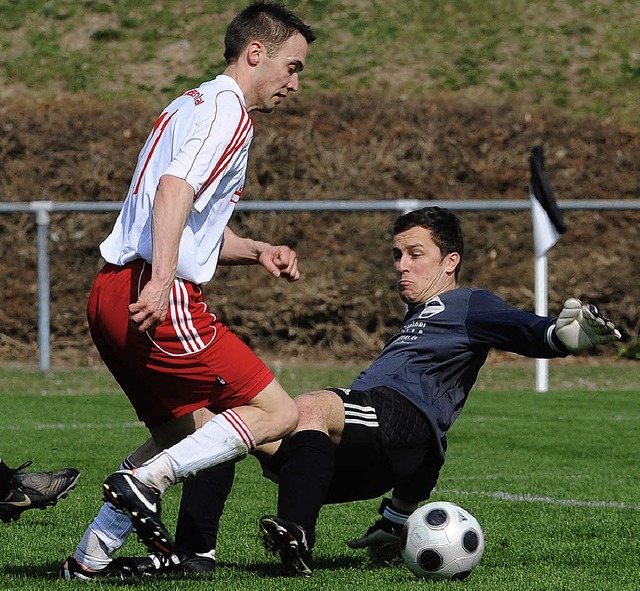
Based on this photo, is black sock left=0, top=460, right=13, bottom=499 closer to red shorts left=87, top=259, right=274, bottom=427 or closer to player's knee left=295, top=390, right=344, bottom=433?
red shorts left=87, top=259, right=274, bottom=427

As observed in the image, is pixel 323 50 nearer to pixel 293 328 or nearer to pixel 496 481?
pixel 293 328

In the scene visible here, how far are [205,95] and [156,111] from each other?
1404 centimetres

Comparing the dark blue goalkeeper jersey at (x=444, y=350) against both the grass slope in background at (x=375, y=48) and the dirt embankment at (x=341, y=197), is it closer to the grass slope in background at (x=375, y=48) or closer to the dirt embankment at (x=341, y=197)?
the dirt embankment at (x=341, y=197)

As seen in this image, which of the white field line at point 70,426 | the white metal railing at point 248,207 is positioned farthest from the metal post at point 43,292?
the white field line at point 70,426

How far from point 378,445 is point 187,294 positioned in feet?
3.04

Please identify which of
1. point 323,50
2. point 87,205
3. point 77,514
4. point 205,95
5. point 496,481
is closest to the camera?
point 205,95

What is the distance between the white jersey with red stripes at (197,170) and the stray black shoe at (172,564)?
3.49 ft

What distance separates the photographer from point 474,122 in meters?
17.3

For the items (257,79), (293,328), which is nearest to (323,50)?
(293,328)

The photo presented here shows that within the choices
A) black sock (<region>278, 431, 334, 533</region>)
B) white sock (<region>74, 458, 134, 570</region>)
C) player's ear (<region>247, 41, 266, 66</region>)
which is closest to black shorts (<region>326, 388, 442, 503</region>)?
black sock (<region>278, 431, 334, 533</region>)

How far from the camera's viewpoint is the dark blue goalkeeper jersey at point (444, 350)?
14.8 ft

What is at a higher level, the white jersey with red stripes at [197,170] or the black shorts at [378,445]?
the white jersey with red stripes at [197,170]

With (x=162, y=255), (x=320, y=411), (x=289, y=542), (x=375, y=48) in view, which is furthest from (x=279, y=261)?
(x=375, y=48)

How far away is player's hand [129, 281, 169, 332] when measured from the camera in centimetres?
378
